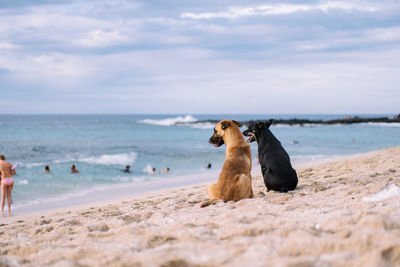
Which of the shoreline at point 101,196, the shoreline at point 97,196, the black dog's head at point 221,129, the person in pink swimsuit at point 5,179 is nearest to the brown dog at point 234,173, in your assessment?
→ the black dog's head at point 221,129

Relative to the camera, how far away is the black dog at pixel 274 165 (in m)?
6.68

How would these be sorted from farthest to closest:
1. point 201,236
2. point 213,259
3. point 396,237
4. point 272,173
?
1. point 272,173
2. point 201,236
3. point 396,237
4. point 213,259

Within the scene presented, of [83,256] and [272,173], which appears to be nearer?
[83,256]

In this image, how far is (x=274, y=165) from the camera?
6.75m

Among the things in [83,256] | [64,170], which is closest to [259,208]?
[83,256]

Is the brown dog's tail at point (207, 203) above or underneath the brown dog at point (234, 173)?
underneath

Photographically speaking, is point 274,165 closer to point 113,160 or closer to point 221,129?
point 221,129

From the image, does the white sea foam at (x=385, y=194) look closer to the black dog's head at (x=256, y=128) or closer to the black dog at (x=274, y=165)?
the black dog at (x=274, y=165)

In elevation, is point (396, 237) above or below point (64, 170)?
above

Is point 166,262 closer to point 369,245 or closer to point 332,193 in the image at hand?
point 369,245

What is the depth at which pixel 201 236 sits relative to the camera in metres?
3.43

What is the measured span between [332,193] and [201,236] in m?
3.28

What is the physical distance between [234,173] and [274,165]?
1100 mm

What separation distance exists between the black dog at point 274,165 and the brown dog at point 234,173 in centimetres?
62
